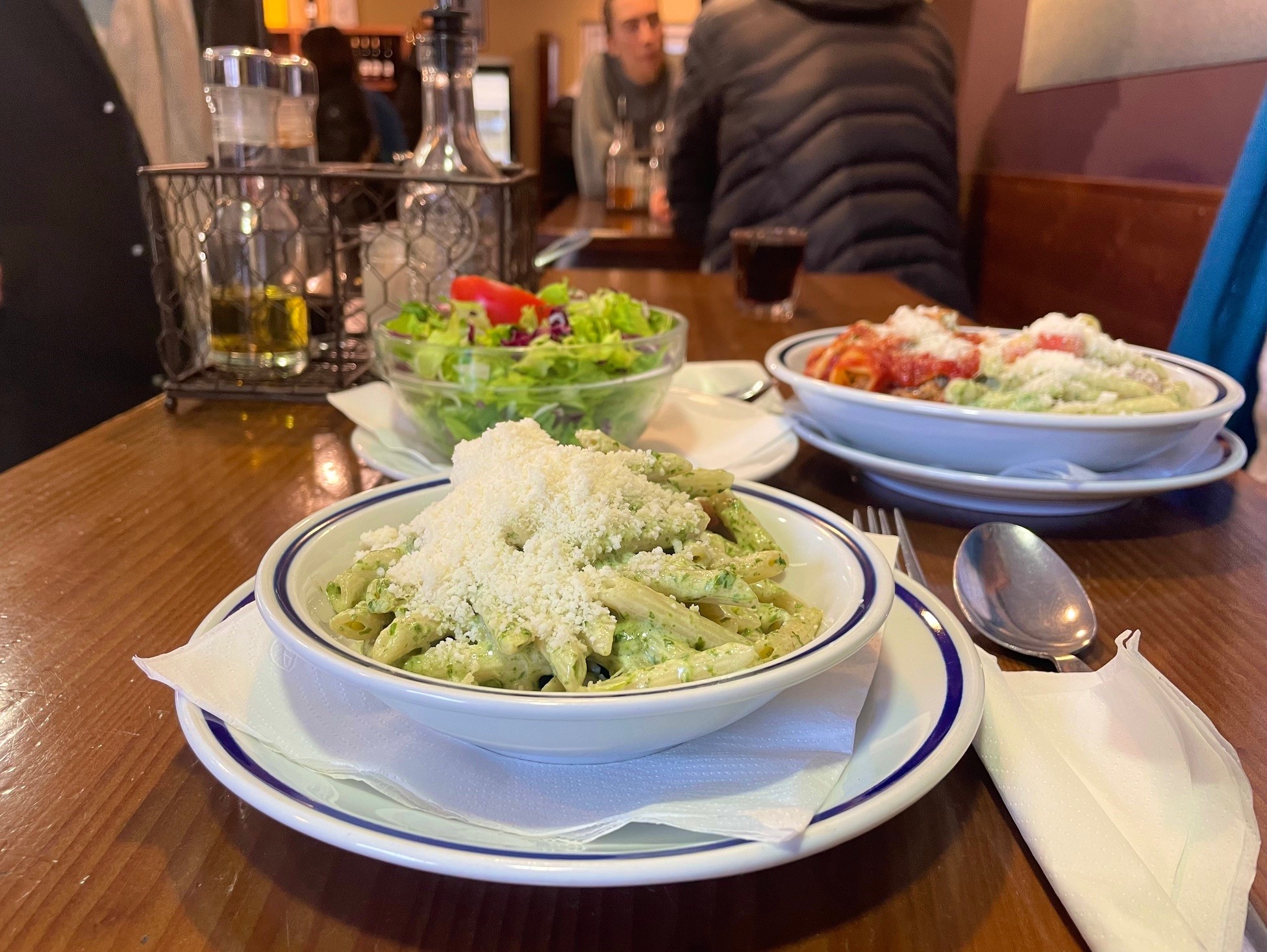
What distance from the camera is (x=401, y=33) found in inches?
346

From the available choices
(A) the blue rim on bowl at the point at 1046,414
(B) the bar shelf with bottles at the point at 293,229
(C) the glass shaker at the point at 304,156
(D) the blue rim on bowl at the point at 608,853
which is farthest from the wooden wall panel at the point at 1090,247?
(D) the blue rim on bowl at the point at 608,853

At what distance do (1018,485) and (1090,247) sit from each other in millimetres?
2405

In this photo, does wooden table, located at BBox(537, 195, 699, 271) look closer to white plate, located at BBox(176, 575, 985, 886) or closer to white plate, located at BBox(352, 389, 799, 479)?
white plate, located at BBox(352, 389, 799, 479)

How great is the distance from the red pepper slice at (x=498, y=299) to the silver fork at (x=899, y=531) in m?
0.46

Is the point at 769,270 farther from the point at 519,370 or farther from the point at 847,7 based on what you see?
the point at 847,7

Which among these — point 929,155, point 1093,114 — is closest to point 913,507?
point 929,155

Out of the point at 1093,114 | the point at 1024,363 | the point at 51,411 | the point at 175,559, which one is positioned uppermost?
the point at 1093,114

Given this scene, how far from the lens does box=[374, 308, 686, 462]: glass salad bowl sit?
0.95 metres

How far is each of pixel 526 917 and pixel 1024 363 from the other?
85 centimetres

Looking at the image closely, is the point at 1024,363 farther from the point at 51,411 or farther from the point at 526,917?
the point at 51,411

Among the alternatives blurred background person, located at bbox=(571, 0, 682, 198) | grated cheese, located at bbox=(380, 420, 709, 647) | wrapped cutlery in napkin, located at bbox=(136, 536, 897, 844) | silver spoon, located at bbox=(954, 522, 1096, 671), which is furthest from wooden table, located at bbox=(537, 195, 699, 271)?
wrapped cutlery in napkin, located at bbox=(136, 536, 897, 844)

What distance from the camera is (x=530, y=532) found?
555 mm

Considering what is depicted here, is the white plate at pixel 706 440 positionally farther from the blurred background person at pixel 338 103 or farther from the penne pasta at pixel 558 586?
the blurred background person at pixel 338 103

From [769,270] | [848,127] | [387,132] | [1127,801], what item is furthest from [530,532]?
[387,132]
